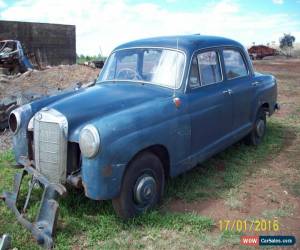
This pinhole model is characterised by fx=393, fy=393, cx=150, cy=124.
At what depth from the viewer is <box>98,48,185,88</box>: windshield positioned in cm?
470

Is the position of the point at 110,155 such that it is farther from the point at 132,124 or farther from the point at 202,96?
the point at 202,96

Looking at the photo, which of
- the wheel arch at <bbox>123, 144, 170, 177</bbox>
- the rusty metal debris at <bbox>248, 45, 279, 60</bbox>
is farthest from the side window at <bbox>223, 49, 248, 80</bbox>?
the rusty metal debris at <bbox>248, 45, 279, 60</bbox>

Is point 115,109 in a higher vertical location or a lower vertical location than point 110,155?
higher

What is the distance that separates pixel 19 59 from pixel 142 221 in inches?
533

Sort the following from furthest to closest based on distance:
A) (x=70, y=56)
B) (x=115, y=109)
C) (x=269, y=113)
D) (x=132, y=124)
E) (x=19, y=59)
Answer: (x=70, y=56)
(x=19, y=59)
(x=269, y=113)
(x=115, y=109)
(x=132, y=124)

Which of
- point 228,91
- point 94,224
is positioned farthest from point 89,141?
point 228,91

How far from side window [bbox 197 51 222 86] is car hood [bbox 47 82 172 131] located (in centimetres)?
70

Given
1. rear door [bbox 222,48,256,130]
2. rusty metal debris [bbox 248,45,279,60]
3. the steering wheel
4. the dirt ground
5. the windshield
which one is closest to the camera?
the windshield

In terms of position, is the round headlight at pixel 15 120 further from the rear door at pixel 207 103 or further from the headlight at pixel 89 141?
the rear door at pixel 207 103

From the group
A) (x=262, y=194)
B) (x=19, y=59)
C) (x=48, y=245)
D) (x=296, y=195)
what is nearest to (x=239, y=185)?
(x=262, y=194)

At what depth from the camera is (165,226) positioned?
4.00 meters

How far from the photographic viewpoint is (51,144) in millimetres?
3914

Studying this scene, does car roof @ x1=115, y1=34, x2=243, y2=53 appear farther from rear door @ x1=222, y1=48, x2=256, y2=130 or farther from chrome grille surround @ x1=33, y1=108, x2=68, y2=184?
chrome grille surround @ x1=33, y1=108, x2=68, y2=184

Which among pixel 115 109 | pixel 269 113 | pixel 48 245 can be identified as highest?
pixel 115 109
